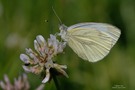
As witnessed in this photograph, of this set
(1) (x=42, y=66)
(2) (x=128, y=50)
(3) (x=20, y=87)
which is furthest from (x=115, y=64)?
(3) (x=20, y=87)

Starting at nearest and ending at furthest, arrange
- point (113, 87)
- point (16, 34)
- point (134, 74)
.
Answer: point (113, 87), point (134, 74), point (16, 34)

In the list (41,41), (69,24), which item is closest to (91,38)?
(41,41)

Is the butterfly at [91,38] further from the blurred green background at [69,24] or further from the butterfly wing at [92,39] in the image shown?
the blurred green background at [69,24]

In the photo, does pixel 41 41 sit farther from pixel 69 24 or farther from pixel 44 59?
pixel 69 24

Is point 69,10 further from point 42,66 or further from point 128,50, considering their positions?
point 42,66

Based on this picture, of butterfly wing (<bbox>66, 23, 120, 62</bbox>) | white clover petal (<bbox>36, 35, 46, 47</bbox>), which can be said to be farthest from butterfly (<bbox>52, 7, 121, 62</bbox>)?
white clover petal (<bbox>36, 35, 46, 47</bbox>)

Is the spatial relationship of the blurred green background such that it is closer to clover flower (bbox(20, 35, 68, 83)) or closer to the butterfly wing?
the butterfly wing
